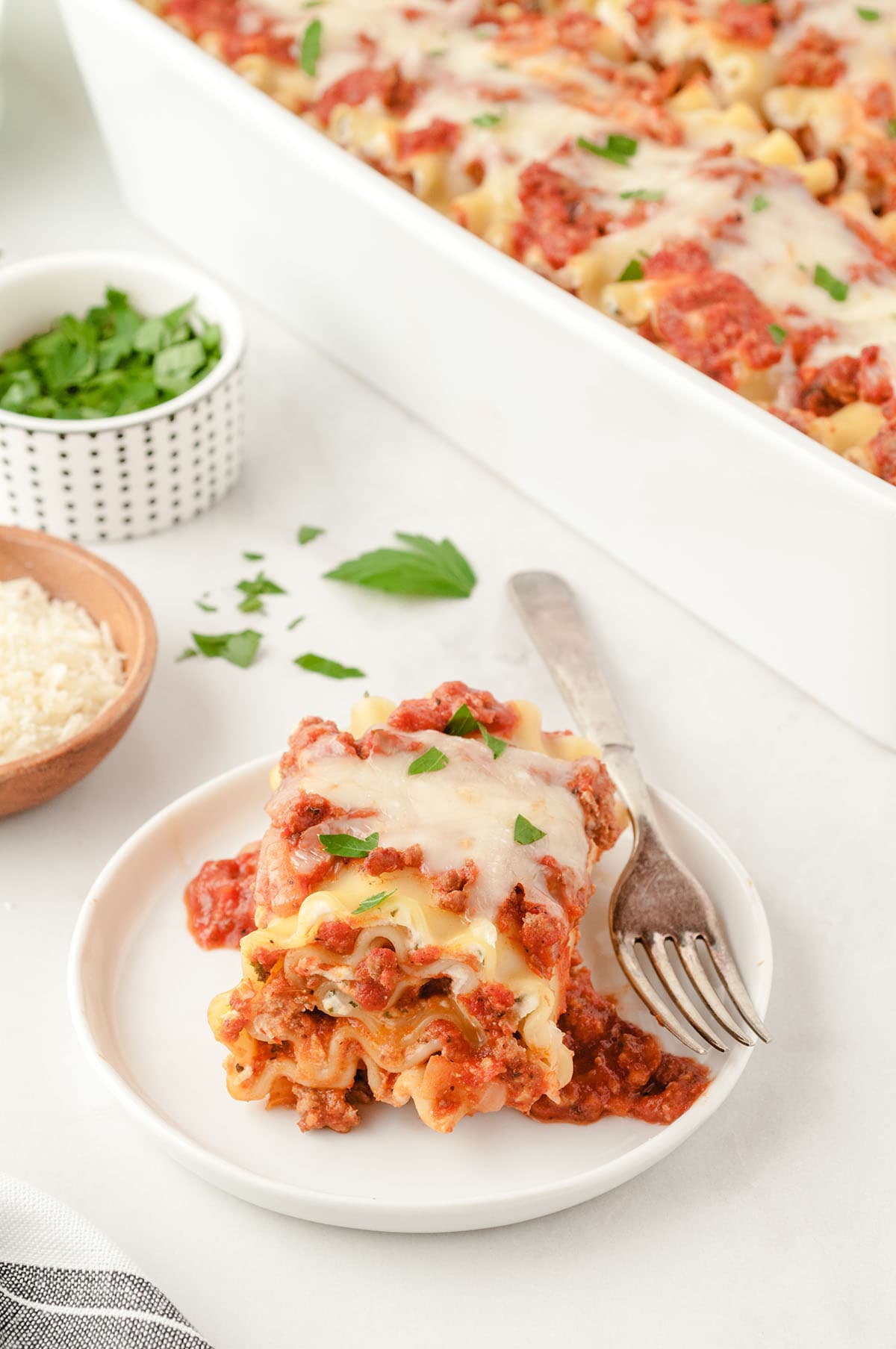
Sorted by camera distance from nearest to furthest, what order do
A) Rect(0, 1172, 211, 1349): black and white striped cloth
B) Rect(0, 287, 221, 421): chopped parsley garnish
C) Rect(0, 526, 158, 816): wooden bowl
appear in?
Rect(0, 1172, 211, 1349): black and white striped cloth < Rect(0, 526, 158, 816): wooden bowl < Rect(0, 287, 221, 421): chopped parsley garnish

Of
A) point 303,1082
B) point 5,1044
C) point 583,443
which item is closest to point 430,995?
point 303,1082

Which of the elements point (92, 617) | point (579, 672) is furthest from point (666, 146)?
point (92, 617)

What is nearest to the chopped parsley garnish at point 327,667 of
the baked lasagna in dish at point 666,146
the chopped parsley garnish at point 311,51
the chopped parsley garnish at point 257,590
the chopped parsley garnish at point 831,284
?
the chopped parsley garnish at point 257,590

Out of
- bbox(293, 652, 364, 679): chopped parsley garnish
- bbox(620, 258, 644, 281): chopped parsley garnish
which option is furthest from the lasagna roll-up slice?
bbox(620, 258, 644, 281): chopped parsley garnish

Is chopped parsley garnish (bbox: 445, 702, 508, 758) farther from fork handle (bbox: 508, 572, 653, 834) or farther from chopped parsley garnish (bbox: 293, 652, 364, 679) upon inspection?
chopped parsley garnish (bbox: 293, 652, 364, 679)

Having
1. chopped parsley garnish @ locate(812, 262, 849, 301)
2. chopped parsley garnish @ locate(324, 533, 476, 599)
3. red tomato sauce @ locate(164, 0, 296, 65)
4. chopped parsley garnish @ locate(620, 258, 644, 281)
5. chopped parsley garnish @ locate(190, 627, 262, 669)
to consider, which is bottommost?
chopped parsley garnish @ locate(190, 627, 262, 669)

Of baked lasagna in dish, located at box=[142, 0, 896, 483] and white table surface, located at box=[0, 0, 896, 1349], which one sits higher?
baked lasagna in dish, located at box=[142, 0, 896, 483]

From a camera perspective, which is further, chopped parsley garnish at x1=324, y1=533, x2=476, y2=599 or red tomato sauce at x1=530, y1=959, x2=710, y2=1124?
chopped parsley garnish at x1=324, y1=533, x2=476, y2=599
